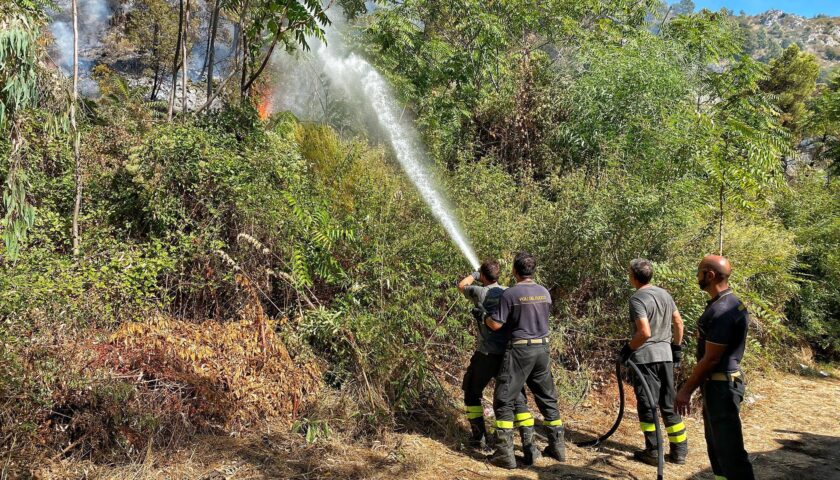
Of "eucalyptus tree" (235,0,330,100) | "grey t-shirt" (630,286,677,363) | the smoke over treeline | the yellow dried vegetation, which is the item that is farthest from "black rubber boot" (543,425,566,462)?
the smoke over treeline

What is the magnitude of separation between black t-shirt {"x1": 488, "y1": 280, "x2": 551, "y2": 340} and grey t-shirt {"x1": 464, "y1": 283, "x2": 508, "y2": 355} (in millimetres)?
87

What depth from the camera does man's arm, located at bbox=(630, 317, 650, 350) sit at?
15.8ft

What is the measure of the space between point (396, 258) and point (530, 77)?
6845mm

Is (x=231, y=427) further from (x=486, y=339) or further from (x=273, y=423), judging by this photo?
(x=486, y=339)

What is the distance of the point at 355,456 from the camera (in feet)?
15.7

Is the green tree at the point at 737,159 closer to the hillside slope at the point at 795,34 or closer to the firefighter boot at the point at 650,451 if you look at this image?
the firefighter boot at the point at 650,451

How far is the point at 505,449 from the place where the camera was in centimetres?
486

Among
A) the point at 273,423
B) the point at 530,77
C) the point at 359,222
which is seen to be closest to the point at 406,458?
the point at 273,423

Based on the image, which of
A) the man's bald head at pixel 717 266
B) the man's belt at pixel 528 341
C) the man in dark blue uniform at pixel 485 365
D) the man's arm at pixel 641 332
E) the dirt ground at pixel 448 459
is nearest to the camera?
the man's bald head at pixel 717 266

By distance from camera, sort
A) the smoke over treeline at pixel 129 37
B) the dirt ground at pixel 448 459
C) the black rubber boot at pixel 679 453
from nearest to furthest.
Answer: the dirt ground at pixel 448 459, the black rubber boot at pixel 679 453, the smoke over treeline at pixel 129 37

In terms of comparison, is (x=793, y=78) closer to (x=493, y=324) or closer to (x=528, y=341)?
(x=528, y=341)

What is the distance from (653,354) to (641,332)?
0.45 metres

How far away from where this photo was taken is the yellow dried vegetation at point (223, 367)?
190 inches

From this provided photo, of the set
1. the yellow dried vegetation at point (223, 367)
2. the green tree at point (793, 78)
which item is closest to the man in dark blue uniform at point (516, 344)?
the yellow dried vegetation at point (223, 367)
